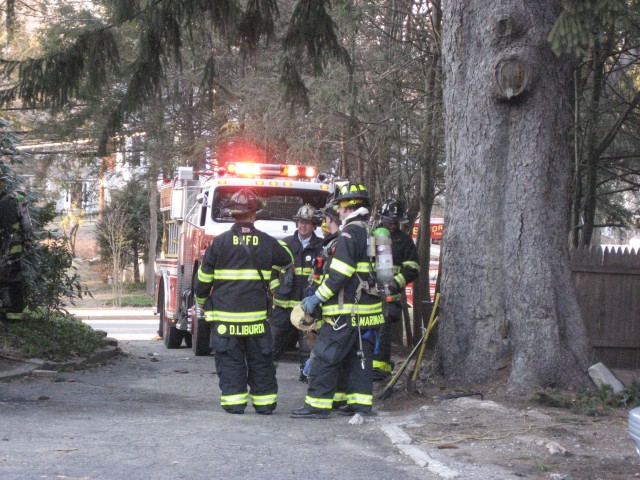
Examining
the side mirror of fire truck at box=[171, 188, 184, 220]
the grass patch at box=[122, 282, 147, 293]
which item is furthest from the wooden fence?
the grass patch at box=[122, 282, 147, 293]

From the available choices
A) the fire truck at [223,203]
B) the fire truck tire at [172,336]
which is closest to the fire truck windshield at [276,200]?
the fire truck at [223,203]

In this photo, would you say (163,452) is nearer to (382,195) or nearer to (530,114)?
(530,114)

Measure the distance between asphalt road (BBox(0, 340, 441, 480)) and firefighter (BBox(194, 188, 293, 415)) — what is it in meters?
0.24

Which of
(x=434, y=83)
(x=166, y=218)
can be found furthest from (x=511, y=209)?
(x=166, y=218)

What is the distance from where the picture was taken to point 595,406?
7637mm

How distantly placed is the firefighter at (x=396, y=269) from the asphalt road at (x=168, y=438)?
3.08ft

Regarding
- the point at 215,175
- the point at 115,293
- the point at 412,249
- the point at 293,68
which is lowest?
the point at 115,293

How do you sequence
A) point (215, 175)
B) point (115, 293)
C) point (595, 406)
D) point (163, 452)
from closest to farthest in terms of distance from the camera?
point (163, 452) → point (595, 406) → point (215, 175) → point (115, 293)

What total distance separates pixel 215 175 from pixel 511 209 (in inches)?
230

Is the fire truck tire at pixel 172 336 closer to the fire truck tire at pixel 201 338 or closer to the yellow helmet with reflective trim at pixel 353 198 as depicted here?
the fire truck tire at pixel 201 338

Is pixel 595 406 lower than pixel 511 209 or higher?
lower

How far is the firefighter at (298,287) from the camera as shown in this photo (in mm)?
10062

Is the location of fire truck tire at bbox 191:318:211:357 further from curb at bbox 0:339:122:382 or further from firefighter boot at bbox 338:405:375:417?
firefighter boot at bbox 338:405:375:417

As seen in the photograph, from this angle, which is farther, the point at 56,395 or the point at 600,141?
the point at 600,141
